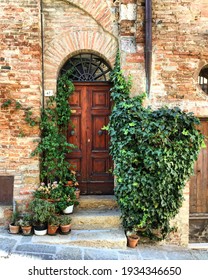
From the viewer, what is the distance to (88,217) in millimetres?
5066

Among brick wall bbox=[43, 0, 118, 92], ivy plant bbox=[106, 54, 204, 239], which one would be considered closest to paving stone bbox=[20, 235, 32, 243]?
ivy plant bbox=[106, 54, 204, 239]

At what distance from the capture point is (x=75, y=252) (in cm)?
430

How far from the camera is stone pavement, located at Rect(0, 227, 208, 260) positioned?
13.5ft

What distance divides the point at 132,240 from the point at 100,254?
2.29 feet

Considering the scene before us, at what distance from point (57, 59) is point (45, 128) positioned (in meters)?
1.42

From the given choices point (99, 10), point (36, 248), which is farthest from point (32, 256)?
point (99, 10)

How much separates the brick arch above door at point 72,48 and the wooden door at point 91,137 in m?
0.56

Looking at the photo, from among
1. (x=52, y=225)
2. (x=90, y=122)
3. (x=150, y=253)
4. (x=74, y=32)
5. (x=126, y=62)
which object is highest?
(x=74, y=32)

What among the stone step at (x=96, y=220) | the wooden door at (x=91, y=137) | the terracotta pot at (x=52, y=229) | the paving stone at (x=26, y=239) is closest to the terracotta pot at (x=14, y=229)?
the paving stone at (x=26, y=239)

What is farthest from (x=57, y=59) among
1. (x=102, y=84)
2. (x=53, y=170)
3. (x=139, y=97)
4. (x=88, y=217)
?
(x=88, y=217)

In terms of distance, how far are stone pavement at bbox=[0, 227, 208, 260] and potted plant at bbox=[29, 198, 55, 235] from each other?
7.4 inches

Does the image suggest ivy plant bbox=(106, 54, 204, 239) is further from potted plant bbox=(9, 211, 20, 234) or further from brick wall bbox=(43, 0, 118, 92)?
potted plant bbox=(9, 211, 20, 234)

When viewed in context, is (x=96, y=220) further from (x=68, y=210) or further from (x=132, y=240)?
(x=132, y=240)

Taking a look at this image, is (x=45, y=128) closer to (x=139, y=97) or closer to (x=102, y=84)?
(x=102, y=84)
